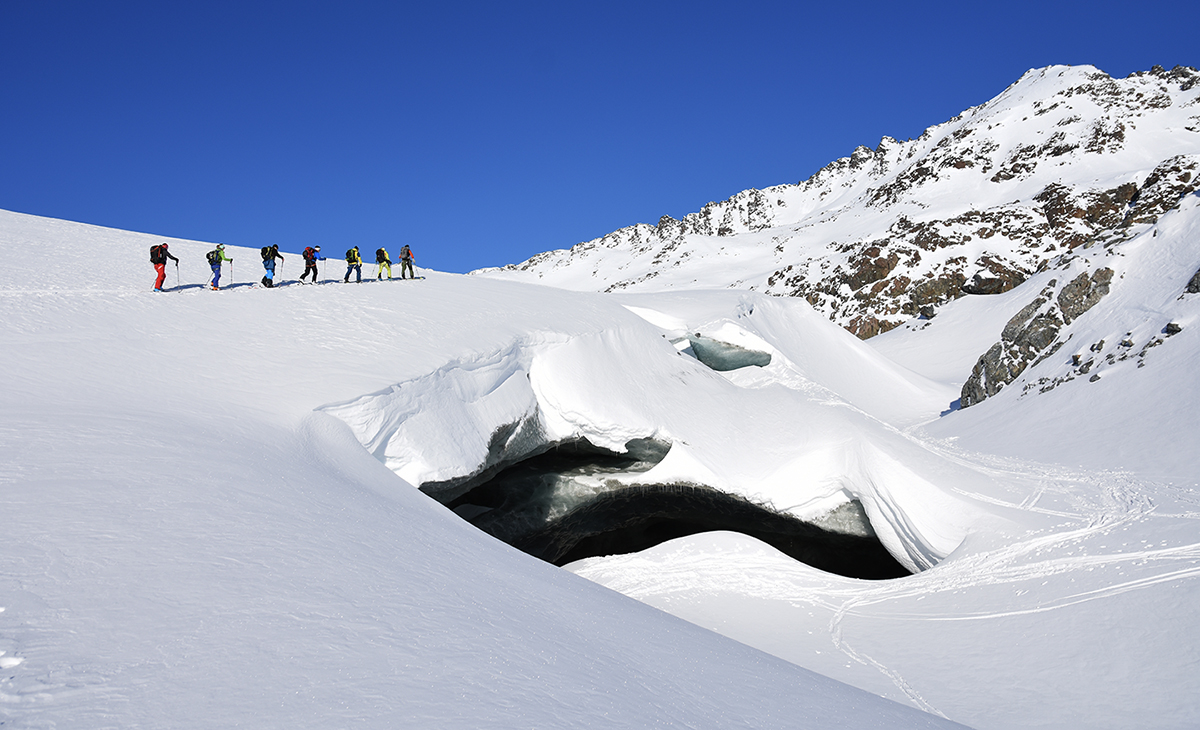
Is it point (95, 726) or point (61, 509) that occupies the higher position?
point (61, 509)

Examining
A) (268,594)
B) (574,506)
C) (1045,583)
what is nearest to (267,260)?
(574,506)

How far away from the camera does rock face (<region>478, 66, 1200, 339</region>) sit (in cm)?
4838

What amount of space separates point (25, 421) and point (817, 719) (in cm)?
695

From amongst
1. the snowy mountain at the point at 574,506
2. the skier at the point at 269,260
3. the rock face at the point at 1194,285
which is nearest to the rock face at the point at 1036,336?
the snowy mountain at the point at 574,506

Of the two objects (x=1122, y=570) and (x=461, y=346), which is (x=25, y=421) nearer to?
(x=461, y=346)

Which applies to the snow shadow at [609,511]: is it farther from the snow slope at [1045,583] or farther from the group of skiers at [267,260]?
the group of skiers at [267,260]

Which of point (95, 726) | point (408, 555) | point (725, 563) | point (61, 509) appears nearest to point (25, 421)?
point (61, 509)

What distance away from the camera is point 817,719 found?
4.41 metres

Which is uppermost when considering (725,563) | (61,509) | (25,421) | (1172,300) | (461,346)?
(1172,300)

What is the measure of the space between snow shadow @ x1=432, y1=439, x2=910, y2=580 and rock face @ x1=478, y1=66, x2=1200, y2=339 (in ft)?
56.6

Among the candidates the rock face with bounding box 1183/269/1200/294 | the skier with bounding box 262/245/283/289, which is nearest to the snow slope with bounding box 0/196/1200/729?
the rock face with bounding box 1183/269/1200/294

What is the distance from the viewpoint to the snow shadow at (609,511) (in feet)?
47.4

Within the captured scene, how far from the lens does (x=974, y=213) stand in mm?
56906

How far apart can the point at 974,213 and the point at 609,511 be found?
179 ft
